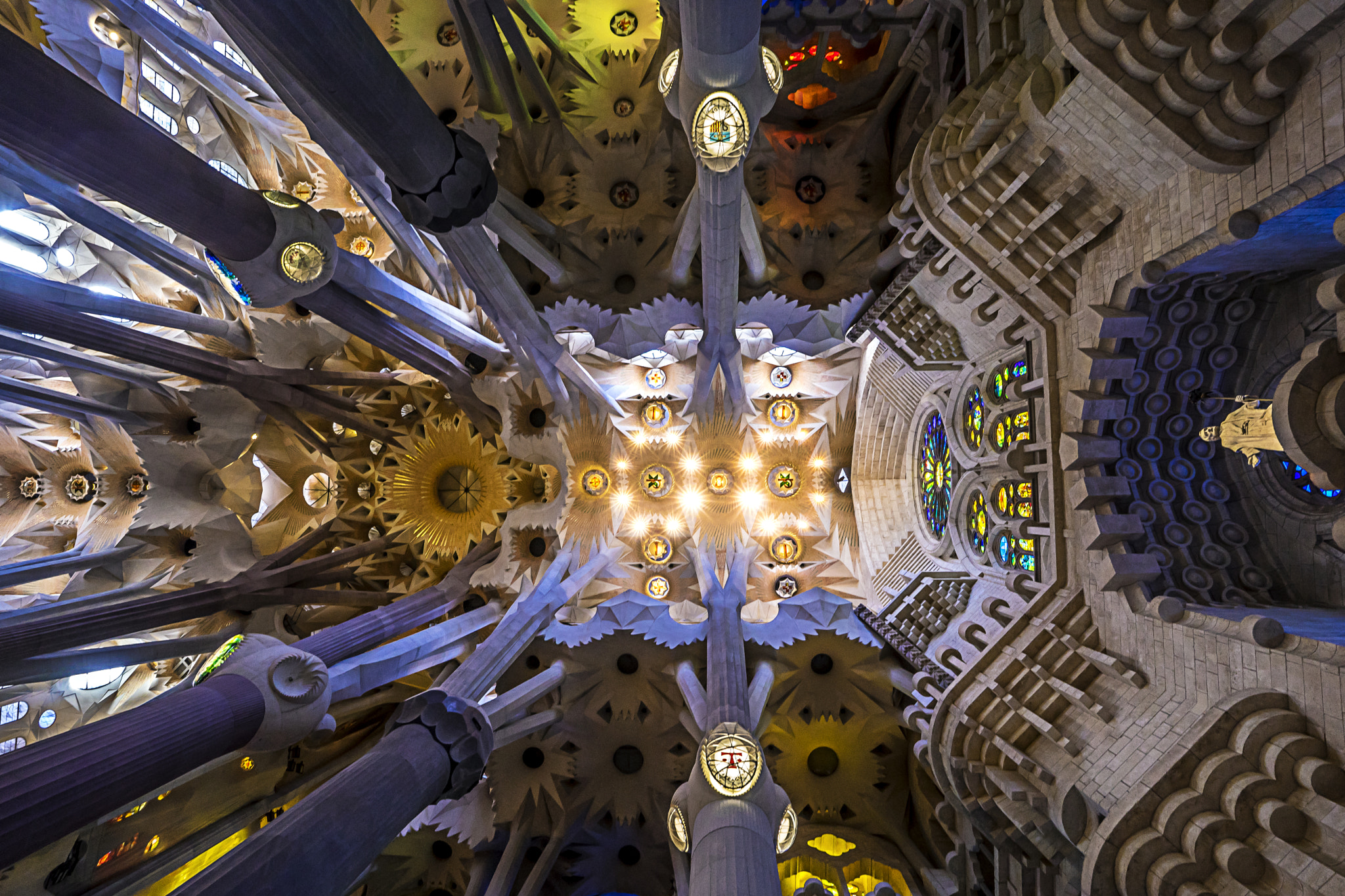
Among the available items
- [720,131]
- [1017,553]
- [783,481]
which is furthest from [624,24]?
[1017,553]

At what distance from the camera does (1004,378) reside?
28.0 feet

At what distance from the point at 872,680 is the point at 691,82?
398 inches

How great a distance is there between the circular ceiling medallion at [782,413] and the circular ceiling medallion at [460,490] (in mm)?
6589

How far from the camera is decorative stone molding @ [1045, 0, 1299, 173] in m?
4.64

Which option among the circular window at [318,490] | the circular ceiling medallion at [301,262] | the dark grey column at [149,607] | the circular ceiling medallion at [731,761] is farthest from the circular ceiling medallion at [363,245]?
the circular ceiling medallion at [731,761]

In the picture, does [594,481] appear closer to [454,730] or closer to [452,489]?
[452,489]

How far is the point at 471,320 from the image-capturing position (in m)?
11.3

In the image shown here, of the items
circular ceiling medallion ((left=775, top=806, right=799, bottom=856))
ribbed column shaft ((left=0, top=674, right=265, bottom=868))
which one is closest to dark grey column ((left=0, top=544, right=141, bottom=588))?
ribbed column shaft ((left=0, top=674, right=265, bottom=868))

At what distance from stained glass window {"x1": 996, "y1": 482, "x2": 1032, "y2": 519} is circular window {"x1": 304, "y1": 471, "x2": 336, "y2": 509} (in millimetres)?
13321

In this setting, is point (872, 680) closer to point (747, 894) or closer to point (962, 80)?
point (747, 894)

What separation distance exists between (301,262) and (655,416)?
7.58 metres

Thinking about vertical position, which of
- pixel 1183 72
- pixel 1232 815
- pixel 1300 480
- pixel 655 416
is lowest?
pixel 1232 815

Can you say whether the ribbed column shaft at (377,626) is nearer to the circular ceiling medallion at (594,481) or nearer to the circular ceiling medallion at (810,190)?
the circular ceiling medallion at (594,481)

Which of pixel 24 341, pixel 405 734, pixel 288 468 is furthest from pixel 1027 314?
pixel 288 468
